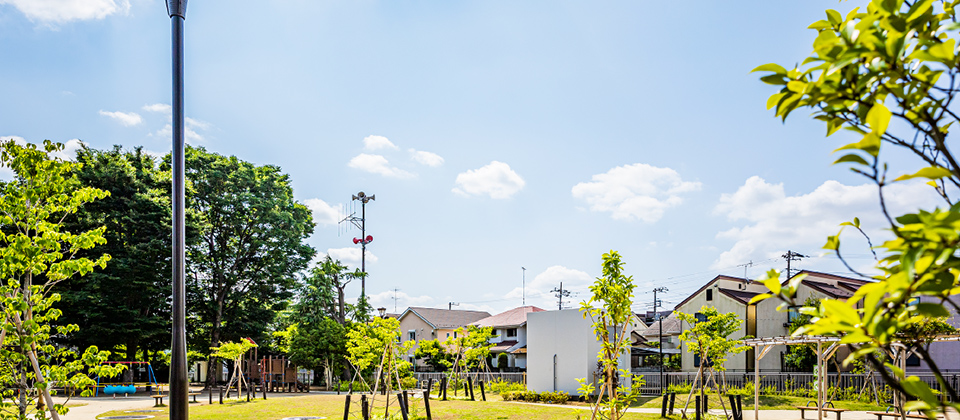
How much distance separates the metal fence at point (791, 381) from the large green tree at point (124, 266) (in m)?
23.7

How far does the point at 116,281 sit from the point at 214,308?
5.30 meters

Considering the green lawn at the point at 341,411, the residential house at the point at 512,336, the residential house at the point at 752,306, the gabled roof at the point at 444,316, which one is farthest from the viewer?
the gabled roof at the point at 444,316

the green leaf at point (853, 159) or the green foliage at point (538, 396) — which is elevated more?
the green leaf at point (853, 159)

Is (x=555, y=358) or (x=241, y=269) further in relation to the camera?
(x=241, y=269)

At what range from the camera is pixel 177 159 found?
25.5 ft

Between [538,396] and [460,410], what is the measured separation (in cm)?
499

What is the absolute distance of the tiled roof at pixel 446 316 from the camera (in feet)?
178

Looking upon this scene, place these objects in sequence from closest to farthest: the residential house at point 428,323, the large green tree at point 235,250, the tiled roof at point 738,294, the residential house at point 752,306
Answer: the residential house at point 752,306 → the tiled roof at point 738,294 → the large green tree at point 235,250 → the residential house at point 428,323

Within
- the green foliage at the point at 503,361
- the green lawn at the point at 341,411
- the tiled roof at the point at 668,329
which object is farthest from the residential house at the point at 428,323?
→ the green lawn at the point at 341,411

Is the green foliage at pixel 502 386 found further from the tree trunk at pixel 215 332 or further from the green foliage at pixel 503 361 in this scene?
the green foliage at pixel 503 361

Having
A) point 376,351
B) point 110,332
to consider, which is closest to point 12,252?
point 376,351

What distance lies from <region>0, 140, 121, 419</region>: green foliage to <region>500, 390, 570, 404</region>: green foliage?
53.9 ft

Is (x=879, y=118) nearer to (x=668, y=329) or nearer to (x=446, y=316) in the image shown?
(x=668, y=329)

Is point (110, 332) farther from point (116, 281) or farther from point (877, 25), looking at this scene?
point (877, 25)
